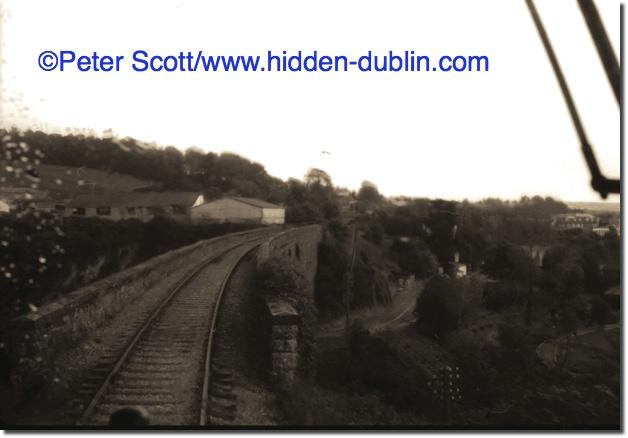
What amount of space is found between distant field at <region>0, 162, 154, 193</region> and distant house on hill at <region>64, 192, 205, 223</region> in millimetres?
119

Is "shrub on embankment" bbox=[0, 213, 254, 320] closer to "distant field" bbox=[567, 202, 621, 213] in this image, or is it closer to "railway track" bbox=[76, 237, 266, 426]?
"railway track" bbox=[76, 237, 266, 426]

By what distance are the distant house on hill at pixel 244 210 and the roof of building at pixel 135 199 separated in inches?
21.8

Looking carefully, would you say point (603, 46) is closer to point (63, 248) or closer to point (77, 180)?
point (77, 180)

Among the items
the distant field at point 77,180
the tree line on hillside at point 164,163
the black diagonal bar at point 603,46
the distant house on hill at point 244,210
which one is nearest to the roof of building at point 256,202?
the distant house on hill at point 244,210

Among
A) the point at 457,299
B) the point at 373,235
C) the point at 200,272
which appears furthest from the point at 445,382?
the point at 200,272

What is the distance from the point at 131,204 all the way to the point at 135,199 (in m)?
0.11

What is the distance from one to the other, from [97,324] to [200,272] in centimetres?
547

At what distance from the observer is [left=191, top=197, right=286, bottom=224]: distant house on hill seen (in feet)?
23.9

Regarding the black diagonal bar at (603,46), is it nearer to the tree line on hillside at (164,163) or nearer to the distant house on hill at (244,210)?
the tree line on hillside at (164,163)

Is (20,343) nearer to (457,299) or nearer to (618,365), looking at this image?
(457,299)

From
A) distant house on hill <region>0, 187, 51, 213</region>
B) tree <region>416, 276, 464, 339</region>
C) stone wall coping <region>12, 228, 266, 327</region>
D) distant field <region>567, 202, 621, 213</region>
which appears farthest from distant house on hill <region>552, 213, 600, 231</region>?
distant house on hill <region>0, 187, 51, 213</region>

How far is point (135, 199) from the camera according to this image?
22.0 feet

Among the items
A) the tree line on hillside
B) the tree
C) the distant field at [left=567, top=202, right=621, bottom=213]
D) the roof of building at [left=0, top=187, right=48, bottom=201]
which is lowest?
the tree

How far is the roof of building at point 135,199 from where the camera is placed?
6.02 metres
